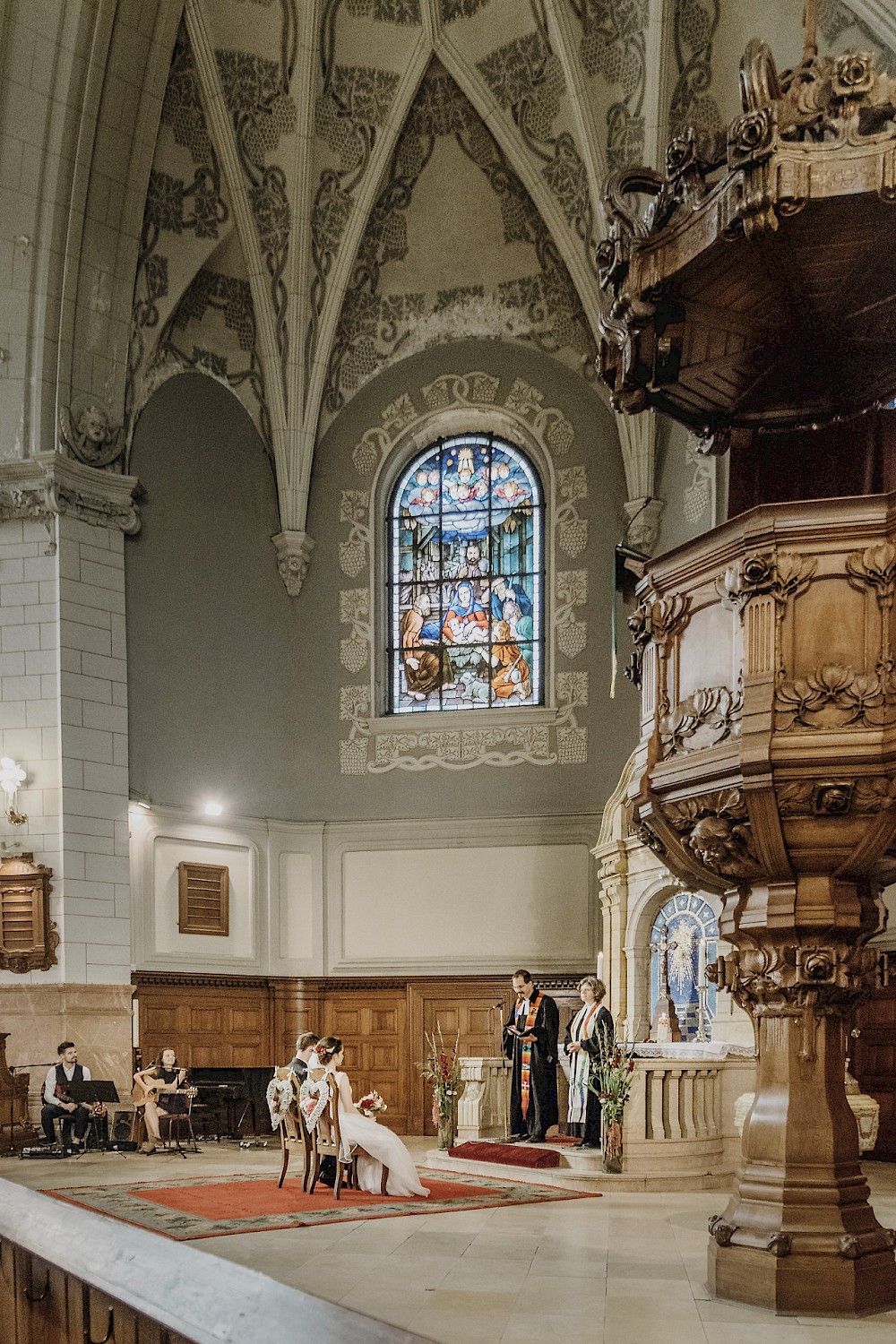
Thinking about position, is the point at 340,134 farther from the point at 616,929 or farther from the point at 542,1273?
the point at 542,1273

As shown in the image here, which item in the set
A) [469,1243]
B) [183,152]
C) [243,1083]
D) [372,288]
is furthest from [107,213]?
[469,1243]

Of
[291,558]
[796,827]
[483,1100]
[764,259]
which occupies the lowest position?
[483,1100]

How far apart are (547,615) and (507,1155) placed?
7113 mm

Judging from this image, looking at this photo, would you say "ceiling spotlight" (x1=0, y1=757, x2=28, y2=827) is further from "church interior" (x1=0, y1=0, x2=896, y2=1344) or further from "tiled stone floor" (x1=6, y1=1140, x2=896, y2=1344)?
"tiled stone floor" (x1=6, y1=1140, x2=896, y2=1344)

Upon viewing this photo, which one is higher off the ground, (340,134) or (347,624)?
(340,134)

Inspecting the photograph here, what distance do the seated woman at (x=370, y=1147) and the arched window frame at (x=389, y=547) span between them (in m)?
7.49

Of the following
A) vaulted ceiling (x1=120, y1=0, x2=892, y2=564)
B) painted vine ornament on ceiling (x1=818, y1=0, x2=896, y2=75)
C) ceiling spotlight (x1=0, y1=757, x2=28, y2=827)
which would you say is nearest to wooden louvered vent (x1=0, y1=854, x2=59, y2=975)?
ceiling spotlight (x1=0, y1=757, x2=28, y2=827)

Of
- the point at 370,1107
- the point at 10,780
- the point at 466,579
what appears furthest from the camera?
the point at 466,579

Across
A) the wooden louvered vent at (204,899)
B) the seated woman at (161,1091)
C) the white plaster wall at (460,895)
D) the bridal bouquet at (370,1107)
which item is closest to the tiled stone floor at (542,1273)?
the bridal bouquet at (370,1107)

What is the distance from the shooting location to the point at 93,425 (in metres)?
15.5

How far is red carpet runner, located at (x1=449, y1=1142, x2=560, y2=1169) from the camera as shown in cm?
1084

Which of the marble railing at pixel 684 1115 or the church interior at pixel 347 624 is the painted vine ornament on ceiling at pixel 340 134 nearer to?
the church interior at pixel 347 624

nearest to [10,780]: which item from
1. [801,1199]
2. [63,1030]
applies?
[63,1030]

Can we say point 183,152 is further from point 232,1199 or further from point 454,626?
point 232,1199
